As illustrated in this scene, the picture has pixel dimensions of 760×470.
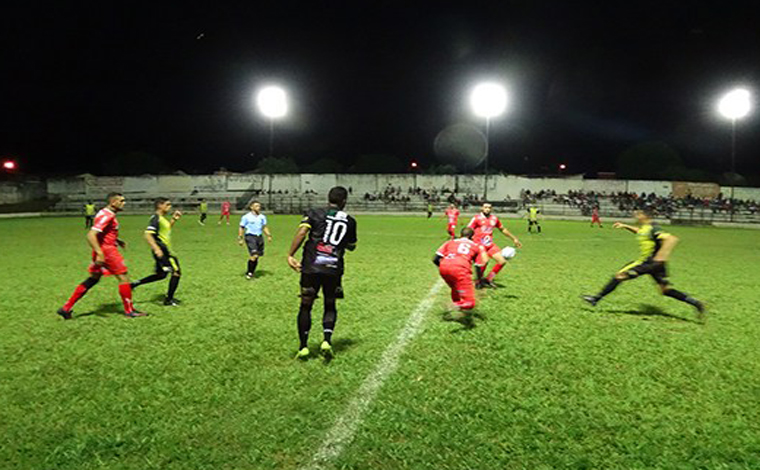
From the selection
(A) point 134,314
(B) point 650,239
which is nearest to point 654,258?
(B) point 650,239

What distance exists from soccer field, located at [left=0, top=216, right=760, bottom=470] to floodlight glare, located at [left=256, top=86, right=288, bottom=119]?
40.0m

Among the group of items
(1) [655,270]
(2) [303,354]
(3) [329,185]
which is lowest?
(2) [303,354]

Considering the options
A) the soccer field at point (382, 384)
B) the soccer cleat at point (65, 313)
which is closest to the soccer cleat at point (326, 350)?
Answer: the soccer field at point (382, 384)

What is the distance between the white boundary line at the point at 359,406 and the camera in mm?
3701

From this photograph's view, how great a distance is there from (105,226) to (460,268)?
612 centimetres

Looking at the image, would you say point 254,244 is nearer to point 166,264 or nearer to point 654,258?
point 166,264

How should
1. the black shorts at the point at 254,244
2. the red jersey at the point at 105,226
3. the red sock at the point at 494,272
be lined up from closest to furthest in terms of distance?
the red jersey at the point at 105,226
the red sock at the point at 494,272
the black shorts at the point at 254,244

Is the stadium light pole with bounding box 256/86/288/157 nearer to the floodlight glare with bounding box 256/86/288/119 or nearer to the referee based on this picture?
the floodlight glare with bounding box 256/86/288/119

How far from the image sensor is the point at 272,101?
4738 cm

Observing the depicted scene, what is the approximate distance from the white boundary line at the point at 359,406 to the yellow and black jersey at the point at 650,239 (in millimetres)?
4596

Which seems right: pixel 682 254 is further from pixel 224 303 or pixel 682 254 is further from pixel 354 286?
pixel 224 303

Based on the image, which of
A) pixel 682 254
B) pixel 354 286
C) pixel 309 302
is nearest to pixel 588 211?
pixel 682 254

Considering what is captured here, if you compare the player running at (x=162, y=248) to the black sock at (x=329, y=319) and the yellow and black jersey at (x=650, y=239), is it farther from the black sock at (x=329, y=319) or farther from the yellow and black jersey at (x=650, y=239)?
the yellow and black jersey at (x=650, y=239)

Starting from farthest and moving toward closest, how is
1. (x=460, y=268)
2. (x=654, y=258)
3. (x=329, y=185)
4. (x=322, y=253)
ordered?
(x=329, y=185) < (x=654, y=258) < (x=460, y=268) < (x=322, y=253)
